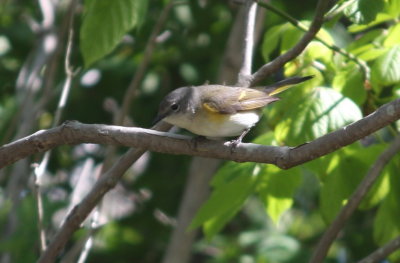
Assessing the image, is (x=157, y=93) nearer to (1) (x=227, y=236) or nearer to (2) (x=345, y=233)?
(1) (x=227, y=236)

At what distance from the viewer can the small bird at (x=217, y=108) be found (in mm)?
3363

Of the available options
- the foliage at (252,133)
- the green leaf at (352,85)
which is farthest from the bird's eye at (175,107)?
the green leaf at (352,85)

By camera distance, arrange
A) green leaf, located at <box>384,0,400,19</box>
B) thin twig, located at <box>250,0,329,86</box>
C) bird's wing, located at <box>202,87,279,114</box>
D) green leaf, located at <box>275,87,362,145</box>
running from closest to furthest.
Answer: thin twig, located at <box>250,0,329,86</box>, green leaf, located at <box>275,87,362,145</box>, green leaf, located at <box>384,0,400,19</box>, bird's wing, located at <box>202,87,279,114</box>

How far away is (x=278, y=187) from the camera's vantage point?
305 centimetres

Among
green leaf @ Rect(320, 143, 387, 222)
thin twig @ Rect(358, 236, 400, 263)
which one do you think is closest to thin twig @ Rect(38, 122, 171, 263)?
green leaf @ Rect(320, 143, 387, 222)

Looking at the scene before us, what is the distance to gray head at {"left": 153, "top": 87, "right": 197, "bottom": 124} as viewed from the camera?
10.9 feet

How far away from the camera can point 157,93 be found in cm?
550

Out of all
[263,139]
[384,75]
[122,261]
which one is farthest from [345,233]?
[384,75]

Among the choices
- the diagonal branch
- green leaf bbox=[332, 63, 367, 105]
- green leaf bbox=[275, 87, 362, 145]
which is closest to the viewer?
the diagonal branch

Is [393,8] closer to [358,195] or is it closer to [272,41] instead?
[272,41]

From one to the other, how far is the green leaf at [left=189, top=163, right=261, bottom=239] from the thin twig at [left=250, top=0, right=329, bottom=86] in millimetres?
462

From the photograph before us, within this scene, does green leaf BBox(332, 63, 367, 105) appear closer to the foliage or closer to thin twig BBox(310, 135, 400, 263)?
the foliage

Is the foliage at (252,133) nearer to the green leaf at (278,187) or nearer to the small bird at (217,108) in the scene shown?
the green leaf at (278,187)

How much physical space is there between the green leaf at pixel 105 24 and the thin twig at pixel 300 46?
59 cm
